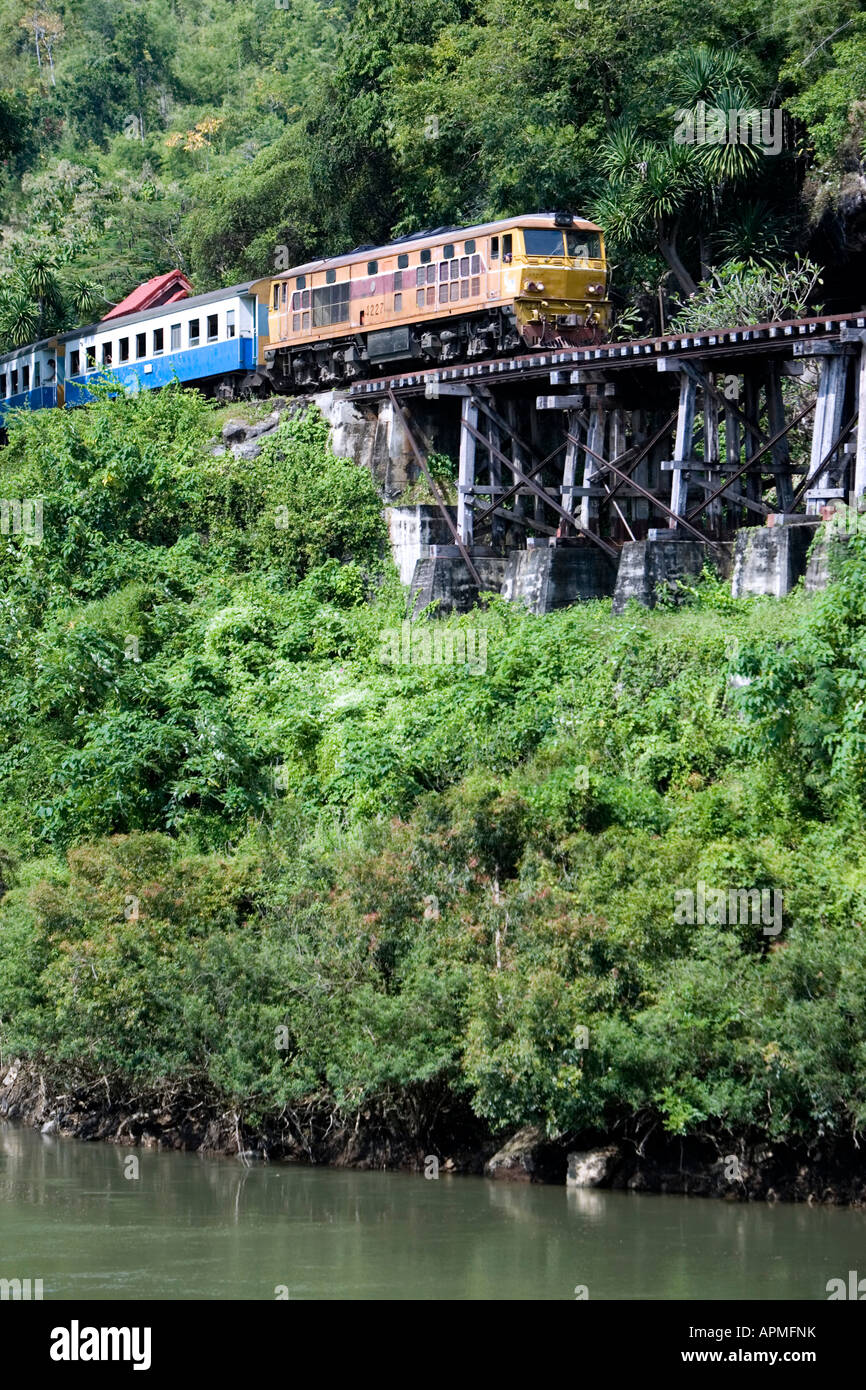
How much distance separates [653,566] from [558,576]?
1.83 meters

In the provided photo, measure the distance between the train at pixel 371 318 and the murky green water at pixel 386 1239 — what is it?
1824 cm

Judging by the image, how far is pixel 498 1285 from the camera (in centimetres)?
1582

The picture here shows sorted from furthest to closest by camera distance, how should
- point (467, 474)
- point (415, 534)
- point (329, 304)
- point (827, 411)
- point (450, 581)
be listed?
point (329, 304) < point (415, 534) < point (467, 474) < point (450, 581) < point (827, 411)

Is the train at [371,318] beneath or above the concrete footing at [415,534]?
above

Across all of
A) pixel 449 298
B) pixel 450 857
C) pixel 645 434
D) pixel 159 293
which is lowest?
pixel 450 857

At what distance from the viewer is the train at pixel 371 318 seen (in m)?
33.4

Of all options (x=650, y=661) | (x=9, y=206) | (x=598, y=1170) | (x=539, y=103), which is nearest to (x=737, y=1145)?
(x=598, y=1170)

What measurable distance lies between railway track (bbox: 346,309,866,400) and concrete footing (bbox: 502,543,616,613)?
9.65ft

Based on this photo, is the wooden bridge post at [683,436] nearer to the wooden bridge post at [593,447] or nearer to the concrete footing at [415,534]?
the wooden bridge post at [593,447]

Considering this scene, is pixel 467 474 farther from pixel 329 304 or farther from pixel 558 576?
pixel 329 304

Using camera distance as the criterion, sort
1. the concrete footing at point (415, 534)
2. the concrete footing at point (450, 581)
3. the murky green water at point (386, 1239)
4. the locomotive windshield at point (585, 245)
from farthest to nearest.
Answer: the locomotive windshield at point (585, 245) < the concrete footing at point (415, 534) < the concrete footing at point (450, 581) < the murky green water at point (386, 1239)

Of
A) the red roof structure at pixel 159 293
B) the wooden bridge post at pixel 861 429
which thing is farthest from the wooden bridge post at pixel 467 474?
the red roof structure at pixel 159 293

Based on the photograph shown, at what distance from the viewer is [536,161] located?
39031 mm

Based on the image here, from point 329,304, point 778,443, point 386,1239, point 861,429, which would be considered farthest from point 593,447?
point 386,1239
